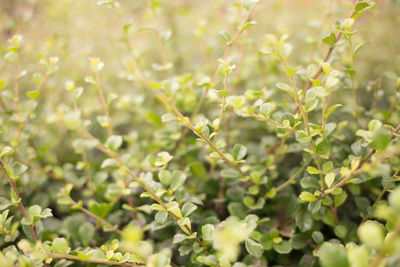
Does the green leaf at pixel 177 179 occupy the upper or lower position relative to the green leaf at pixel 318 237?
upper

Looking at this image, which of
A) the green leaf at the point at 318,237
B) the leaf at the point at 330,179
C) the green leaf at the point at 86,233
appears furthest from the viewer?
the green leaf at the point at 86,233

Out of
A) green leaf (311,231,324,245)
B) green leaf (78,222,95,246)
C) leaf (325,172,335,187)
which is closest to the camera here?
leaf (325,172,335,187)

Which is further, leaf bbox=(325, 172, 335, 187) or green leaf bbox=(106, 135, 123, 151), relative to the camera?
green leaf bbox=(106, 135, 123, 151)

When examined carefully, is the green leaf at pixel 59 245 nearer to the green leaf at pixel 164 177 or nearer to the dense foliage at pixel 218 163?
the dense foliage at pixel 218 163

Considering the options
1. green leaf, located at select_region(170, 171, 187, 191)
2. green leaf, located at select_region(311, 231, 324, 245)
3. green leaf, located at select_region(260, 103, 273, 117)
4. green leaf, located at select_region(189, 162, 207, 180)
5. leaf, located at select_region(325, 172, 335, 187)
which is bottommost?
green leaf, located at select_region(311, 231, 324, 245)

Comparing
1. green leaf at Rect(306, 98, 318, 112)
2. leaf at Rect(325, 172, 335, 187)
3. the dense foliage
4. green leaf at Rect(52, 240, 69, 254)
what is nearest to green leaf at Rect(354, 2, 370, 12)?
the dense foliage

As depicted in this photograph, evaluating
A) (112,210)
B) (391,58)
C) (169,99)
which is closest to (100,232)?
Answer: (112,210)

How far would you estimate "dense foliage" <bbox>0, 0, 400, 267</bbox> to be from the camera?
1.96 feet

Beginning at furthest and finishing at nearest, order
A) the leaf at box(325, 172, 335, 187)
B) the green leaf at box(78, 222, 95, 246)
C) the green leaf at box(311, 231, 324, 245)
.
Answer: the green leaf at box(78, 222, 95, 246) → the green leaf at box(311, 231, 324, 245) → the leaf at box(325, 172, 335, 187)

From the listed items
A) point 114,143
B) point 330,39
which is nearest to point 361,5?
point 330,39

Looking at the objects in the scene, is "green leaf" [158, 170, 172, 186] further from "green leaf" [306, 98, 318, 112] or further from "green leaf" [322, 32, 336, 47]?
"green leaf" [322, 32, 336, 47]

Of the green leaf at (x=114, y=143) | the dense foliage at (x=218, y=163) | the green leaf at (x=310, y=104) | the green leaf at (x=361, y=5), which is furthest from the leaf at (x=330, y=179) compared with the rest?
the green leaf at (x=114, y=143)

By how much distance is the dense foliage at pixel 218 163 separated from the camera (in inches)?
23.5

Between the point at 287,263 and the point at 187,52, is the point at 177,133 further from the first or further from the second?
the point at 187,52
